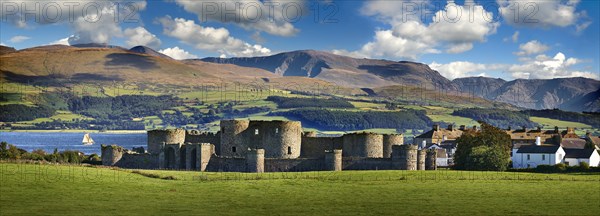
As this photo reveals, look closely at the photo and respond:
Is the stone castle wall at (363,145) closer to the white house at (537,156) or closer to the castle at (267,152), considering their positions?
the castle at (267,152)

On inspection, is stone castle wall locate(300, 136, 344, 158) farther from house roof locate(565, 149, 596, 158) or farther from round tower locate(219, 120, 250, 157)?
house roof locate(565, 149, 596, 158)

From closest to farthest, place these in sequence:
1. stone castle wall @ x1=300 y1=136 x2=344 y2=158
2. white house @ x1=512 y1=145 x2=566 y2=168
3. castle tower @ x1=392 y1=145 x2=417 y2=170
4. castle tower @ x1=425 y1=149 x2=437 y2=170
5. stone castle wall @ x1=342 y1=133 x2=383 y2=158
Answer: castle tower @ x1=392 y1=145 x2=417 y2=170
castle tower @ x1=425 y1=149 x2=437 y2=170
stone castle wall @ x1=342 y1=133 x2=383 y2=158
stone castle wall @ x1=300 y1=136 x2=344 y2=158
white house @ x1=512 y1=145 x2=566 y2=168

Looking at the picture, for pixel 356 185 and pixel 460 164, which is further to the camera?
pixel 460 164

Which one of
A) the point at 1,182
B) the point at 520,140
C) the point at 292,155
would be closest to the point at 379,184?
the point at 292,155

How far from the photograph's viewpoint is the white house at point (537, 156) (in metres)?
93.2

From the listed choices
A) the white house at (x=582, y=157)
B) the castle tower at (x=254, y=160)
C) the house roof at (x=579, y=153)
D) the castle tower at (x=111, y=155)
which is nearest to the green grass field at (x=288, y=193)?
the castle tower at (x=254, y=160)

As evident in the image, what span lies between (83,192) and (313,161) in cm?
2918

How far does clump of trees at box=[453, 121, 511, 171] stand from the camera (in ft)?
240

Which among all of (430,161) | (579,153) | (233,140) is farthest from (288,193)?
(579,153)

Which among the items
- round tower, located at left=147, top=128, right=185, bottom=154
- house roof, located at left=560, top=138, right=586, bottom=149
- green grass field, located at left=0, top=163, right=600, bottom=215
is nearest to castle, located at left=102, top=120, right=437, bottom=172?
round tower, located at left=147, top=128, right=185, bottom=154

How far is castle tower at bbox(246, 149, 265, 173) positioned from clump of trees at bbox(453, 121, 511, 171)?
68.3 ft

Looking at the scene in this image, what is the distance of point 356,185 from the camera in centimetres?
5300

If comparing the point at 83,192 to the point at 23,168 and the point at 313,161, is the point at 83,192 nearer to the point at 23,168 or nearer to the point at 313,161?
the point at 23,168

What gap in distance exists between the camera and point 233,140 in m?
74.5
